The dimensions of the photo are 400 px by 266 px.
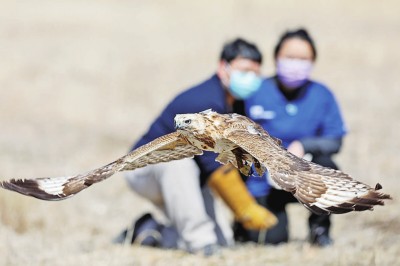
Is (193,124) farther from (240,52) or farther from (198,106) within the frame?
(240,52)

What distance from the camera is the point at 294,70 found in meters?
6.54

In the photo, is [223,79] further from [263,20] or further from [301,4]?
[301,4]

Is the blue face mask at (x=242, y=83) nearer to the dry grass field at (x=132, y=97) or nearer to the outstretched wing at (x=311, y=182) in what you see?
the dry grass field at (x=132, y=97)

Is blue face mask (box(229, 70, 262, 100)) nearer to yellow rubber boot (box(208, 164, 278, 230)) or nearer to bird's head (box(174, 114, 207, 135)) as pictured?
yellow rubber boot (box(208, 164, 278, 230))

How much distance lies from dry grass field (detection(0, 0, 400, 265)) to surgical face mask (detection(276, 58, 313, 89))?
119 centimetres

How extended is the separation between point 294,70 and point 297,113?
0.32m

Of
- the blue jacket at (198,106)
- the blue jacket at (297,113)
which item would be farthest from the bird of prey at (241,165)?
the blue jacket at (297,113)

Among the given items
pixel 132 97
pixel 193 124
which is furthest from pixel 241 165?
pixel 132 97

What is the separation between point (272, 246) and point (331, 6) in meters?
16.6

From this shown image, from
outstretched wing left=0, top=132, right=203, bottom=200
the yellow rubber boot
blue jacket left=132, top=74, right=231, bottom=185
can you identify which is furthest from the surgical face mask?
outstretched wing left=0, top=132, right=203, bottom=200

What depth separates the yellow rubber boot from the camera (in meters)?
6.39

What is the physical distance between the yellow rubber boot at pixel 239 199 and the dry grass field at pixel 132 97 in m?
0.30

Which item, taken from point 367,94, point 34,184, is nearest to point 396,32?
point 367,94

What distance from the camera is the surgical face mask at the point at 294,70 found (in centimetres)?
653
